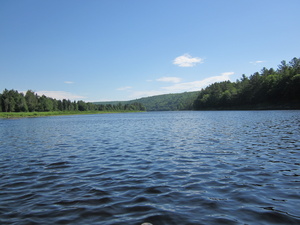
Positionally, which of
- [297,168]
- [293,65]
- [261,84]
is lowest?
[297,168]

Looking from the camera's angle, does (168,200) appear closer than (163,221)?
No

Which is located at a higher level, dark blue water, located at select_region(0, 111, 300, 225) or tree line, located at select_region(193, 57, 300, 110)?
tree line, located at select_region(193, 57, 300, 110)

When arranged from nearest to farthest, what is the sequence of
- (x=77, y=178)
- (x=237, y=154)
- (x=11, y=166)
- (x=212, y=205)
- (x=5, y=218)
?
(x=5, y=218), (x=212, y=205), (x=77, y=178), (x=11, y=166), (x=237, y=154)

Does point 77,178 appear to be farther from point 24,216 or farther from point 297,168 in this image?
point 297,168

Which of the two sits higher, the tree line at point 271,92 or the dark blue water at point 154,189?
the tree line at point 271,92

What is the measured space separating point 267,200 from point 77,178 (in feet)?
29.7

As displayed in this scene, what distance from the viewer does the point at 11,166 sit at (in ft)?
48.7

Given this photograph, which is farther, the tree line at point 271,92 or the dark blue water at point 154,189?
the tree line at point 271,92

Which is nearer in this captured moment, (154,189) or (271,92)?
(154,189)

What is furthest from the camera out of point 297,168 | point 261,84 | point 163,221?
point 261,84

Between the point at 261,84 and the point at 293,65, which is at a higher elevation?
the point at 293,65

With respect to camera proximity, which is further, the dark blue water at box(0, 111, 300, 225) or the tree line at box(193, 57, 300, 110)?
the tree line at box(193, 57, 300, 110)

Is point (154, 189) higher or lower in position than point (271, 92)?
lower

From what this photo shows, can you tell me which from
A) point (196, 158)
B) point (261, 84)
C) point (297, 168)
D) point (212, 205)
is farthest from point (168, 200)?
point (261, 84)
